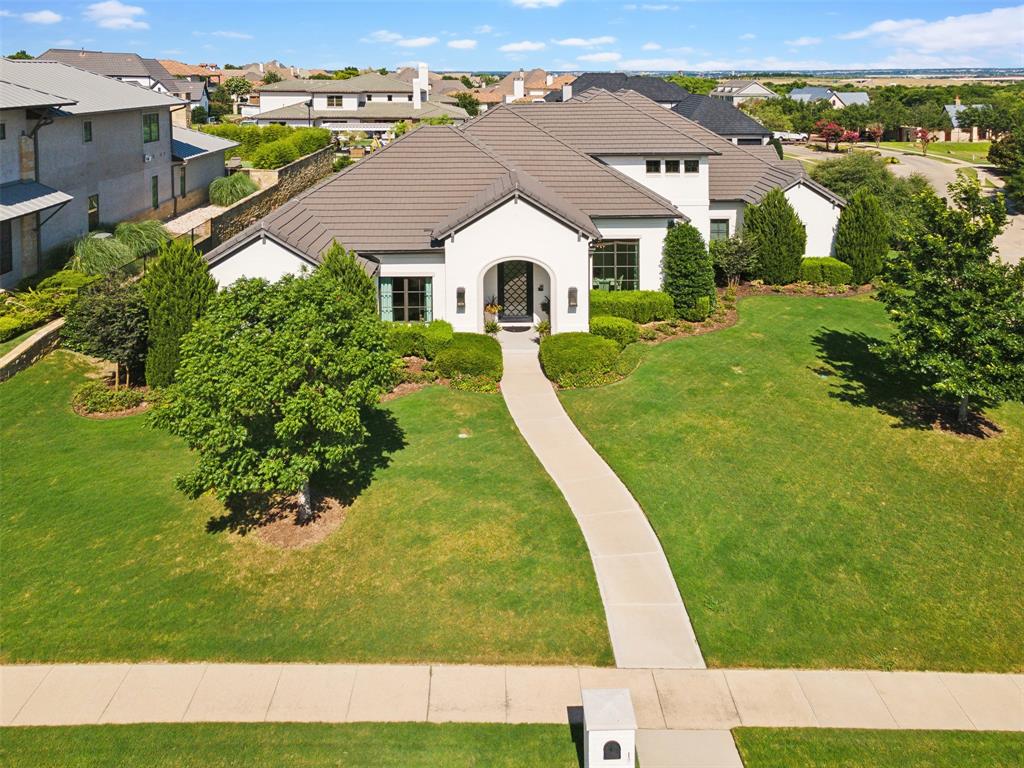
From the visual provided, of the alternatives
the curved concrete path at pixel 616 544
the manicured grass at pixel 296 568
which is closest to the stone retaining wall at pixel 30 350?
the manicured grass at pixel 296 568

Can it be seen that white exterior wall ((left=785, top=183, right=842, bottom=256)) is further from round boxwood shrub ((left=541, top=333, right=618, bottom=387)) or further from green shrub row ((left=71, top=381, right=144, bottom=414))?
green shrub row ((left=71, top=381, right=144, bottom=414))

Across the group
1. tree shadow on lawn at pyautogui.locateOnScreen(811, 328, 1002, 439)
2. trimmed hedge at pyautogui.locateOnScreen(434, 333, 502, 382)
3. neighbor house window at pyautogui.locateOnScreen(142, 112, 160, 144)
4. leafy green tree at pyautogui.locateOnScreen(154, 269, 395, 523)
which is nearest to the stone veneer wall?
neighbor house window at pyautogui.locateOnScreen(142, 112, 160, 144)

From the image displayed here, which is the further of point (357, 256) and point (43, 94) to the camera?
point (43, 94)

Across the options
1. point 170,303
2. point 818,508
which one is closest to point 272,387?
point 170,303

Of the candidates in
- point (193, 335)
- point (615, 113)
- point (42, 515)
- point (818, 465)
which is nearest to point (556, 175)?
point (615, 113)

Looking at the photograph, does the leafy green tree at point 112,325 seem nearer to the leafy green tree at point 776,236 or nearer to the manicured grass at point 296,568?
the manicured grass at point 296,568

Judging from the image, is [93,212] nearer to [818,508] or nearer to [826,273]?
[818,508]

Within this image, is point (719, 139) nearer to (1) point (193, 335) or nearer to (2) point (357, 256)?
(2) point (357, 256)
